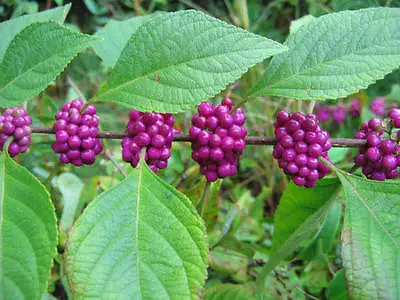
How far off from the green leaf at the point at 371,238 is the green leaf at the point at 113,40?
0.63 meters

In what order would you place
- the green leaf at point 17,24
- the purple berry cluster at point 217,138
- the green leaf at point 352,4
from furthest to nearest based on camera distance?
1. the green leaf at point 352,4
2. the green leaf at point 17,24
3. the purple berry cluster at point 217,138

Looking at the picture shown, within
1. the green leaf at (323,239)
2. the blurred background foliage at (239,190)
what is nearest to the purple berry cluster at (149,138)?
the blurred background foliage at (239,190)

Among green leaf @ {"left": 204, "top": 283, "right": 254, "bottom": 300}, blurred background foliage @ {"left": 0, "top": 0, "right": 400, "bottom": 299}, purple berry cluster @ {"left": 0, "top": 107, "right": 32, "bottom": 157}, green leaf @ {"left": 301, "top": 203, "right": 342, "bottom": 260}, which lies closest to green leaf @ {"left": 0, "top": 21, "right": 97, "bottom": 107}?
purple berry cluster @ {"left": 0, "top": 107, "right": 32, "bottom": 157}

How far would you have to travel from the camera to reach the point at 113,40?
1127 mm

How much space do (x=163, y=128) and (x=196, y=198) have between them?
0.34 m

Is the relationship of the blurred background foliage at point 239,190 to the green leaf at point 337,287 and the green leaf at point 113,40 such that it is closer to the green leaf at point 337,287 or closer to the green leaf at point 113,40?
the green leaf at point 337,287

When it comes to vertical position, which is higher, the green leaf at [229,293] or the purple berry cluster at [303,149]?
the purple berry cluster at [303,149]

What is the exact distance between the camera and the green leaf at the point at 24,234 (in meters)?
0.64

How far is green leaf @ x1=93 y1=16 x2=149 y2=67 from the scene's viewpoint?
1108 millimetres

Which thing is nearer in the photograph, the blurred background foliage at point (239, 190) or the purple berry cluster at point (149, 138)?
the purple berry cluster at point (149, 138)

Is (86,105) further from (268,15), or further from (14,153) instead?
(268,15)

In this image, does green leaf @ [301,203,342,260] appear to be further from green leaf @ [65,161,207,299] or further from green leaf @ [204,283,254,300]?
green leaf @ [65,161,207,299]

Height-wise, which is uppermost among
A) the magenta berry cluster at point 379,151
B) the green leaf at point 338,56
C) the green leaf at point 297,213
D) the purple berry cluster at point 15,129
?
the green leaf at point 338,56

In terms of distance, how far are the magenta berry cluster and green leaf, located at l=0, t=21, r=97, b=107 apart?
0.49 metres
